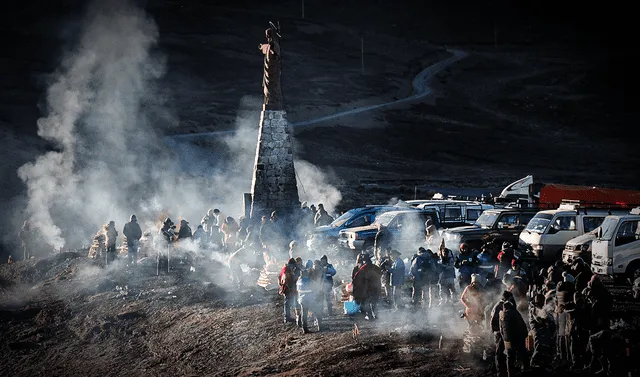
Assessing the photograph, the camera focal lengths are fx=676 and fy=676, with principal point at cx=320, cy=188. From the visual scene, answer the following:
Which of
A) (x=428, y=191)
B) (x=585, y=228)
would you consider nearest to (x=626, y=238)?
(x=585, y=228)

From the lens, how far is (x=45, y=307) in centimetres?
1972

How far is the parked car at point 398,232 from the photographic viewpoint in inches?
730

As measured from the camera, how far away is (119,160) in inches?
1713

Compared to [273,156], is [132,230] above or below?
below

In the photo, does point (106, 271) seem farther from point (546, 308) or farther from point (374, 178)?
point (374, 178)

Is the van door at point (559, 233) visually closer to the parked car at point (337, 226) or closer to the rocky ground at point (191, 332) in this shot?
the rocky ground at point (191, 332)

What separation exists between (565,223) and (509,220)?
1737mm

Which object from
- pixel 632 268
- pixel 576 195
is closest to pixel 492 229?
pixel 632 268

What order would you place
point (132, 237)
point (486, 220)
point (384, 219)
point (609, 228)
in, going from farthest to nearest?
point (132, 237), point (486, 220), point (384, 219), point (609, 228)

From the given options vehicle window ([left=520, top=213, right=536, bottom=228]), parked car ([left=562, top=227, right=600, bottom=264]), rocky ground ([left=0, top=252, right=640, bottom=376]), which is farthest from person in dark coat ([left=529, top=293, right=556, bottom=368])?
vehicle window ([left=520, top=213, right=536, bottom=228])

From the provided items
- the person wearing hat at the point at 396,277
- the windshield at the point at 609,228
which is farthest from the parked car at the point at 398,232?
the windshield at the point at 609,228

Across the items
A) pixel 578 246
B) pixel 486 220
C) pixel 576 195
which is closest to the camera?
pixel 578 246

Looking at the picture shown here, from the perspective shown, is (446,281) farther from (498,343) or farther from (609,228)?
(609,228)

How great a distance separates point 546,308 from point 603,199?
15.2m
